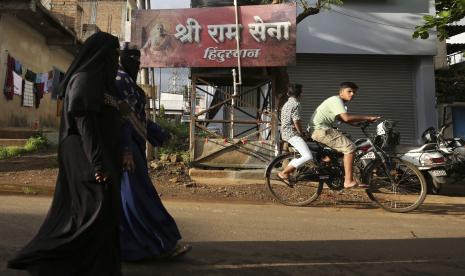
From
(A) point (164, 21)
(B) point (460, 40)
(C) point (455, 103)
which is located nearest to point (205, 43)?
(A) point (164, 21)

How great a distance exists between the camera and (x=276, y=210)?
7117 mm

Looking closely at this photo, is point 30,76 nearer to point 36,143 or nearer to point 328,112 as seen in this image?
point 36,143

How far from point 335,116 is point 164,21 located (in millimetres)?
4218

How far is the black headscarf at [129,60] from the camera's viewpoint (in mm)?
3934

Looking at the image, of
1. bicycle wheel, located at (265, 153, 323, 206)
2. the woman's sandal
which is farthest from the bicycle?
the woman's sandal

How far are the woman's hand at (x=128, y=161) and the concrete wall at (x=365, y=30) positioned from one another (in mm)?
10070

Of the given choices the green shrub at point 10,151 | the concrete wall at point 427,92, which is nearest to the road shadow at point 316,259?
the green shrub at point 10,151

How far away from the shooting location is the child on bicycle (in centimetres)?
715

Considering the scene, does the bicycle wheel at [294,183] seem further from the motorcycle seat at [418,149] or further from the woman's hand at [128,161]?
the woman's hand at [128,161]

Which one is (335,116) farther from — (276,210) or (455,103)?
(455,103)

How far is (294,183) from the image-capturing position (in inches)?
290

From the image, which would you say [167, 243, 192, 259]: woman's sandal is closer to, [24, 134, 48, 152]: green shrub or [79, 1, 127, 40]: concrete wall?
[24, 134, 48, 152]: green shrub

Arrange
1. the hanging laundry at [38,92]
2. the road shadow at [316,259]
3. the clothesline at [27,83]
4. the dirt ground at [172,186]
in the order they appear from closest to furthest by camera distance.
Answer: the road shadow at [316,259] < the dirt ground at [172,186] < the clothesline at [27,83] < the hanging laundry at [38,92]

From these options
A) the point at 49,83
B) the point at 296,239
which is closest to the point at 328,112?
the point at 296,239
